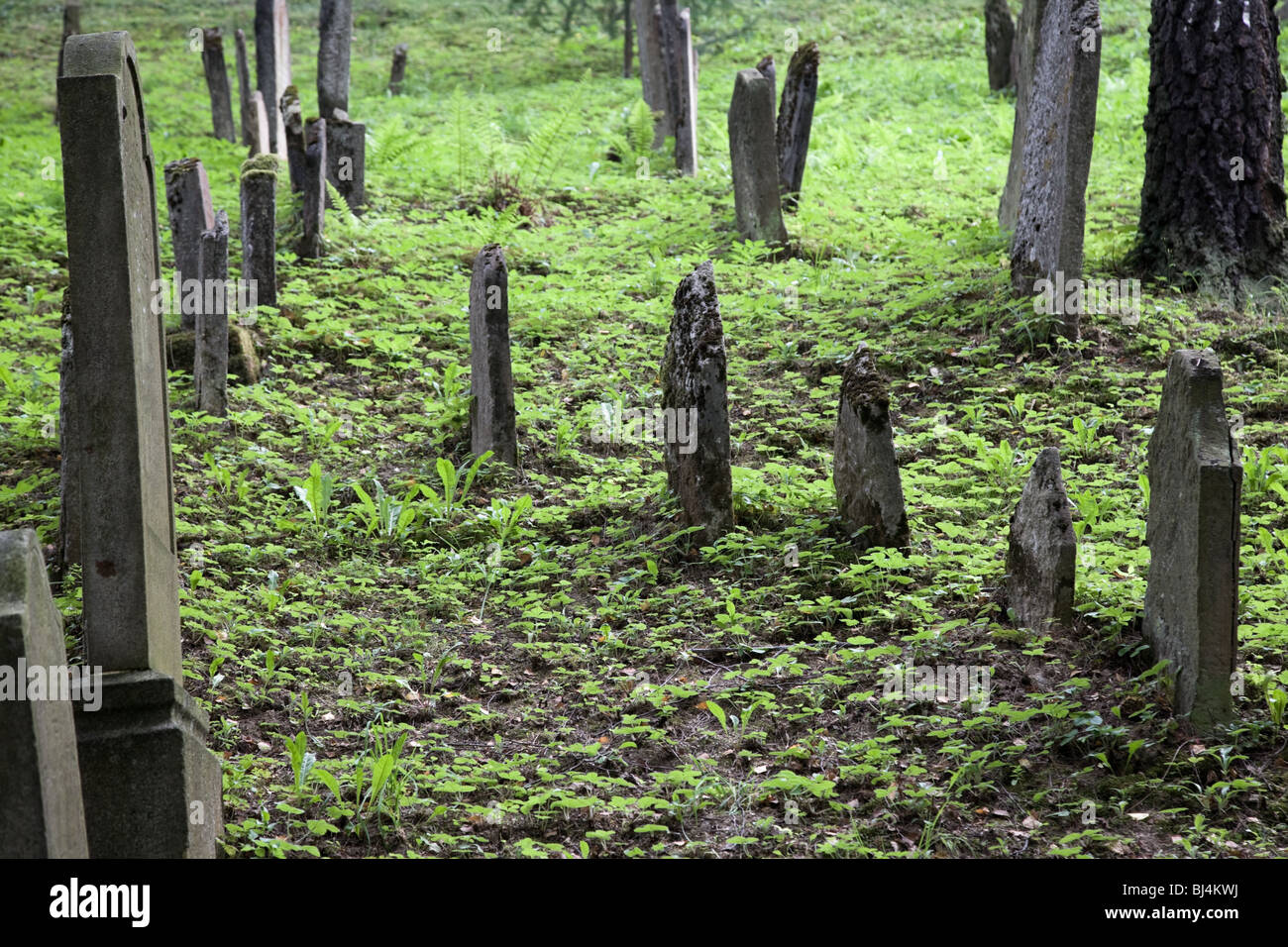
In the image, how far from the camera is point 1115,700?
180 inches

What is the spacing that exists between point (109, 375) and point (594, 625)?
280 centimetres

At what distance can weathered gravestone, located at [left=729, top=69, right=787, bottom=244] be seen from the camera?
11156 millimetres

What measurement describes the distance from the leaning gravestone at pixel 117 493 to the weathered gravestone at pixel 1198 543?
3.60 metres

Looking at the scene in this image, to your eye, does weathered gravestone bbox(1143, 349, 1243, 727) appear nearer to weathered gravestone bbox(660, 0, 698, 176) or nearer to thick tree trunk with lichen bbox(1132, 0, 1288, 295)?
thick tree trunk with lichen bbox(1132, 0, 1288, 295)

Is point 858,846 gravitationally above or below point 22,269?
below

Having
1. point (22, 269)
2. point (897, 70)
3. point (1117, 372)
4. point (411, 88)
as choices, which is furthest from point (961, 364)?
point (411, 88)

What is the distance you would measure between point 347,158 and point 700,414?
24.8 feet

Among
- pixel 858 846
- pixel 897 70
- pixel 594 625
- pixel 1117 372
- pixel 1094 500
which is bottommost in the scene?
pixel 858 846

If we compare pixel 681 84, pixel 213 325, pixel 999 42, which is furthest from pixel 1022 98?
pixel 999 42

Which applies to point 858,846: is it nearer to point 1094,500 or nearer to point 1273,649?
point 1273,649

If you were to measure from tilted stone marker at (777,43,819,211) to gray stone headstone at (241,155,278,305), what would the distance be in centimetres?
531

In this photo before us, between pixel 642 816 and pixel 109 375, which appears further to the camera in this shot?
pixel 642 816

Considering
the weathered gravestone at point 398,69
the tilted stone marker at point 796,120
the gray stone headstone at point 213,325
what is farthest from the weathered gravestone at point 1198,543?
the weathered gravestone at point 398,69
